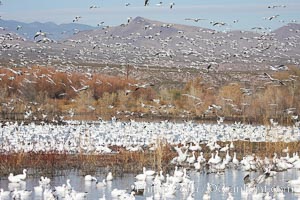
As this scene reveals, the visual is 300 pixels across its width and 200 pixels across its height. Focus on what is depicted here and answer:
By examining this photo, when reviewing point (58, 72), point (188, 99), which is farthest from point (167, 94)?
point (58, 72)

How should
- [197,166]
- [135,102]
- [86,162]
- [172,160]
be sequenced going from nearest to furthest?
[197,166] < [86,162] < [172,160] < [135,102]

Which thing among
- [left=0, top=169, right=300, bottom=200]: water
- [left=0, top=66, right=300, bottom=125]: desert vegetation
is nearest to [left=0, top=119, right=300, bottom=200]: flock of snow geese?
[left=0, top=169, right=300, bottom=200]: water

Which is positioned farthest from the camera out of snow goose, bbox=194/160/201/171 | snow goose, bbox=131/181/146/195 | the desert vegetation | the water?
the desert vegetation

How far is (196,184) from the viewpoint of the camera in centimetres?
2138

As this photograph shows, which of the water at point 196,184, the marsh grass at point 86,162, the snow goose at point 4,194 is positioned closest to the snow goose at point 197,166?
the water at point 196,184

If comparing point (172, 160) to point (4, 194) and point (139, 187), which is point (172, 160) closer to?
point (139, 187)

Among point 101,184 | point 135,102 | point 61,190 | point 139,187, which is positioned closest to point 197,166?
point 139,187

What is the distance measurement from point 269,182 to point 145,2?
7.50 metres

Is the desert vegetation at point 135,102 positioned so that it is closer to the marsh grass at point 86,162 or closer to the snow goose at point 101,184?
the marsh grass at point 86,162

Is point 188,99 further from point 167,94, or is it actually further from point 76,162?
point 76,162

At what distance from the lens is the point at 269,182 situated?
22234 millimetres

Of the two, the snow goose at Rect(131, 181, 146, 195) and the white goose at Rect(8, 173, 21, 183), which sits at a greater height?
the white goose at Rect(8, 173, 21, 183)

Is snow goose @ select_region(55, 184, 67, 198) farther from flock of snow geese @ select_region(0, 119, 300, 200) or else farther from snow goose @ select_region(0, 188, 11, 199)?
snow goose @ select_region(0, 188, 11, 199)

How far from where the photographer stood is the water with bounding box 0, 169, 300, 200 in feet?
63.7
